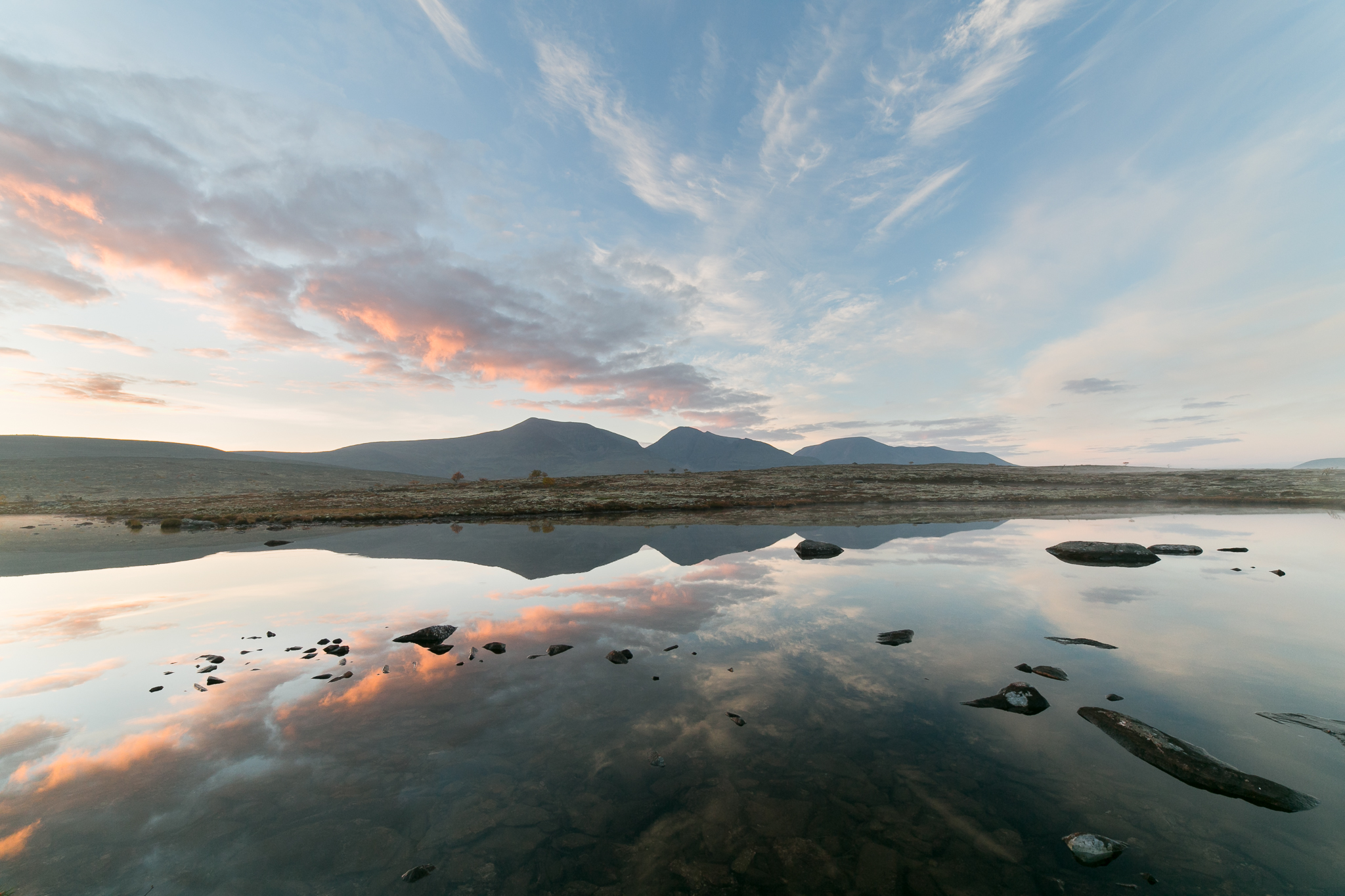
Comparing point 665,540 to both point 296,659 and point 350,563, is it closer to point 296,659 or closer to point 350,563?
point 350,563

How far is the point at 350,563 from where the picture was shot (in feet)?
93.8

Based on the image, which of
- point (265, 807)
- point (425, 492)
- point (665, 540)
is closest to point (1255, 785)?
point (265, 807)

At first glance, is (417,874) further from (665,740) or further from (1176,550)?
(1176,550)

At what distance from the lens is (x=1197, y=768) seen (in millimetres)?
8102

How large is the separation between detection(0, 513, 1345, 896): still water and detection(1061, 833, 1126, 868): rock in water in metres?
0.13

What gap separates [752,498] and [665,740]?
63793 mm

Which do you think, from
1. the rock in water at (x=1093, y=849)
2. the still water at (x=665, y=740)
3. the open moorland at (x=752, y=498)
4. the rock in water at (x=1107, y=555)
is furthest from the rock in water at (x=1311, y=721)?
the open moorland at (x=752, y=498)

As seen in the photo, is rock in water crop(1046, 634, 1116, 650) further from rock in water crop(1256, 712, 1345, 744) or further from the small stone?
the small stone

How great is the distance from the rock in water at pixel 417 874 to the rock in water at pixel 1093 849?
8.95 m

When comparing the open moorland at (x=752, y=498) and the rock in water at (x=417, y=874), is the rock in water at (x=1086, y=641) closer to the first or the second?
the rock in water at (x=417, y=874)

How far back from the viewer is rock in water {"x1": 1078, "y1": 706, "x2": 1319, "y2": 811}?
Result: 7473mm

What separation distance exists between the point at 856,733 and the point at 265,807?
35.3ft

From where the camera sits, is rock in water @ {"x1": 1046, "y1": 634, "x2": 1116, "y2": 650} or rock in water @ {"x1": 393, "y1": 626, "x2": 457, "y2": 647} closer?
rock in water @ {"x1": 1046, "y1": 634, "x2": 1116, "y2": 650}

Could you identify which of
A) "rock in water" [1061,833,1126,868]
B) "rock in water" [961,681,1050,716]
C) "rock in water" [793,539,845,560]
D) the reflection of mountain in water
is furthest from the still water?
the reflection of mountain in water
